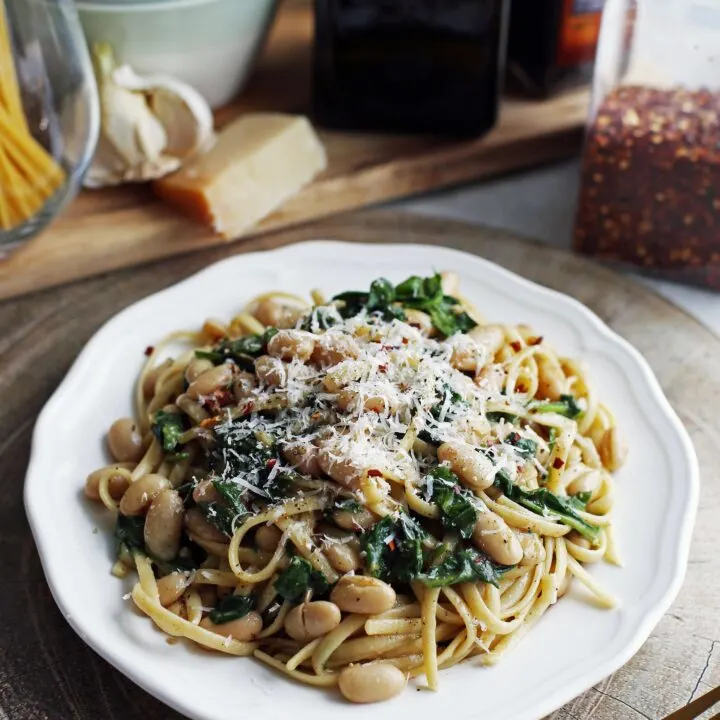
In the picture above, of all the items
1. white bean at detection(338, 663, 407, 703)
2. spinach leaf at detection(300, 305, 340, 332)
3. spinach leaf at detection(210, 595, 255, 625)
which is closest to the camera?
→ white bean at detection(338, 663, 407, 703)

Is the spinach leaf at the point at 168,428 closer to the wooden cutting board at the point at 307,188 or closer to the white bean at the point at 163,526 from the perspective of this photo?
the white bean at the point at 163,526

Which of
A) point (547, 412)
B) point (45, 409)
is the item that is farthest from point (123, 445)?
point (547, 412)

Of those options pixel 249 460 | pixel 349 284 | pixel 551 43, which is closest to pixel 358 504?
pixel 249 460

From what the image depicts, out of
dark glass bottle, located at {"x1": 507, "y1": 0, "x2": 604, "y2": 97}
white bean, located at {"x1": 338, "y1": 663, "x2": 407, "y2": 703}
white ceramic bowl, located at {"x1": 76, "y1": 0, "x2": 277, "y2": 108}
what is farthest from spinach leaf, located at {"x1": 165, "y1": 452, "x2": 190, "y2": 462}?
dark glass bottle, located at {"x1": 507, "y1": 0, "x2": 604, "y2": 97}

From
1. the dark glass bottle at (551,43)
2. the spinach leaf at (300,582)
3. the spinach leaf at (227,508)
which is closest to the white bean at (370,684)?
the spinach leaf at (300,582)

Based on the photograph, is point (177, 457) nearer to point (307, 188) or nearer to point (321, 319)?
point (321, 319)

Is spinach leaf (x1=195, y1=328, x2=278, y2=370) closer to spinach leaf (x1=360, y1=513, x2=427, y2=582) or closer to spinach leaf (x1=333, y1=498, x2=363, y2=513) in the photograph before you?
spinach leaf (x1=333, y1=498, x2=363, y2=513)
